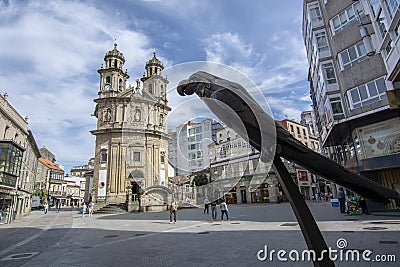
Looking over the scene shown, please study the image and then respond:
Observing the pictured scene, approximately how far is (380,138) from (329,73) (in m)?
7.28

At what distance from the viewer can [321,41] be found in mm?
22656

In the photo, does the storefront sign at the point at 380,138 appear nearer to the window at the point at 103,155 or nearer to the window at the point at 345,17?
the window at the point at 345,17

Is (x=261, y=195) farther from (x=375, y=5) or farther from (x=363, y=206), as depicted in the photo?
(x=375, y=5)

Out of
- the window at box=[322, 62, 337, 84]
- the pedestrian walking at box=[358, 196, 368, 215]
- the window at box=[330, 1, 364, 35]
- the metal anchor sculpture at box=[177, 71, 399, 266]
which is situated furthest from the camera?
the window at box=[322, 62, 337, 84]

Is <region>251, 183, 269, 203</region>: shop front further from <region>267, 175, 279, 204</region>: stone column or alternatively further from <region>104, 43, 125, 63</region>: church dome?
<region>104, 43, 125, 63</region>: church dome

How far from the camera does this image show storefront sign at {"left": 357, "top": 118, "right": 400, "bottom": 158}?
1702cm

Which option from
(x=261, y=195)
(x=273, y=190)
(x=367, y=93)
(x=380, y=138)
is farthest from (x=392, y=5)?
(x=261, y=195)

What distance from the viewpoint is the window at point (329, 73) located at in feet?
70.7

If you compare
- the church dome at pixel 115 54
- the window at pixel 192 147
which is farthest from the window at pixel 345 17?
the church dome at pixel 115 54

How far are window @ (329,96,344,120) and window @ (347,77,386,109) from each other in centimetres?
126

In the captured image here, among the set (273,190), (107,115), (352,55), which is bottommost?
(273,190)

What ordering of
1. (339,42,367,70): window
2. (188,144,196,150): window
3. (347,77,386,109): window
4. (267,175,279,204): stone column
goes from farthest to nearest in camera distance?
(267,175,279,204): stone column → (339,42,367,70): window → (347,77,386,109): window → (188,144,196,150): window

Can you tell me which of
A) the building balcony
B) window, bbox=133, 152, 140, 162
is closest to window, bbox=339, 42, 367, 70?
the building balcony

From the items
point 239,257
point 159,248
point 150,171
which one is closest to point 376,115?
point 239,257
